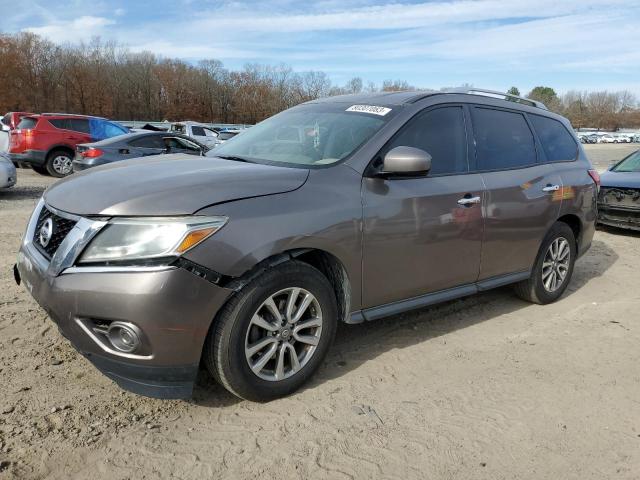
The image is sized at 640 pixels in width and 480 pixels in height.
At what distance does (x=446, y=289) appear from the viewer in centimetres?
399

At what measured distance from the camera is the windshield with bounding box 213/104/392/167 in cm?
358

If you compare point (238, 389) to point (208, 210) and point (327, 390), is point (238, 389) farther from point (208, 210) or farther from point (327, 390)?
point (208, 210)

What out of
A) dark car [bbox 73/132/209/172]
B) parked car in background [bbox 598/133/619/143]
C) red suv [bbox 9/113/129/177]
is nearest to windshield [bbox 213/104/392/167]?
dark car [bbox 73/132/209/172]

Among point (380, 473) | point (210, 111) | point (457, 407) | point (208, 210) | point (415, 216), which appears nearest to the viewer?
point (380, 473)

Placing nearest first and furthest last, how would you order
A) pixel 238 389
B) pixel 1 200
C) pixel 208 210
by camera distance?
pixel 208 210, pixel 238 389, pixel 1 200

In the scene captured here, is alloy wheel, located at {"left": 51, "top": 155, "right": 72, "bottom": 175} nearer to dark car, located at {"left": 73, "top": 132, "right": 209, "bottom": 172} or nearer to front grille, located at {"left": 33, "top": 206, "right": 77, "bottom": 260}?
dark car, located at {"left": 73, "top": 132, "right": 209, "bottom": 172}

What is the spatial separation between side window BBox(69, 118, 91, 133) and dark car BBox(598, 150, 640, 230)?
12795 mm

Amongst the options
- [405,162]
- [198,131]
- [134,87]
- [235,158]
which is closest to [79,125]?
[198,131]

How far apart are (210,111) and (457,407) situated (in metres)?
77.8

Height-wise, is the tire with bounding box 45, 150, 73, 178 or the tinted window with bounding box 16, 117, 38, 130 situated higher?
the tinted window with bounding box 16, 117, 38, 130

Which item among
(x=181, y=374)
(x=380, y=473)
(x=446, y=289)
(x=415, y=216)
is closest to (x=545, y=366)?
(x=446, y=289)

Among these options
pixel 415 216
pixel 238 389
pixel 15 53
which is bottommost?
pixel 238 389

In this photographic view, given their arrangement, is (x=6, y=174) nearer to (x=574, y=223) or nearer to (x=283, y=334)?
(x=283, y=334)

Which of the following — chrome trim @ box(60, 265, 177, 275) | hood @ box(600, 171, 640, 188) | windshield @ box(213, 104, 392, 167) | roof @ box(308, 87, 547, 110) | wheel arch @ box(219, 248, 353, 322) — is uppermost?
roof @ box(308, 87, 547, 110)
